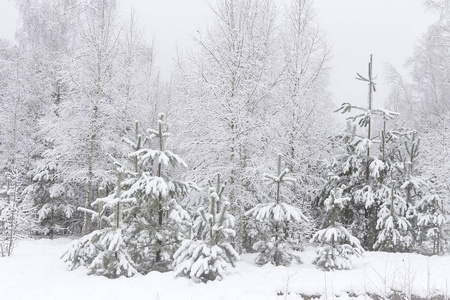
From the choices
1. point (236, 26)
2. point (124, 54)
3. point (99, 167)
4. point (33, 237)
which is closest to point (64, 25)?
point (124, 54)

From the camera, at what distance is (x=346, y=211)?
10562mm

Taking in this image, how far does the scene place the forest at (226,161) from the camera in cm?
761

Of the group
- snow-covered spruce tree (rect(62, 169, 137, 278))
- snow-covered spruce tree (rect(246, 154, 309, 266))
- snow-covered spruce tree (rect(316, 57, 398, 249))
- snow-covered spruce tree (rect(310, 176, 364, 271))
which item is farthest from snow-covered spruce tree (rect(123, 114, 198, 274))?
snow-covered spruce tree (rect(316, 57, 398, 249))

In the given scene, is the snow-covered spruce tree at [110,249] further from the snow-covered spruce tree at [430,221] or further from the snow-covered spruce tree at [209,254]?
the snow-covered spruce tree at [430,221]

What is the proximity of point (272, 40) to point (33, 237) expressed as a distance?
1236 cm

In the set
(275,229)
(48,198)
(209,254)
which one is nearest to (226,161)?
(275,229)

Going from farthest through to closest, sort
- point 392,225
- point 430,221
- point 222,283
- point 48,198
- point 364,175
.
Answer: point 48,198, point 364,175, point 430,221, point 392,225, point 222,283

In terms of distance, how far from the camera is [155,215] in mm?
7879

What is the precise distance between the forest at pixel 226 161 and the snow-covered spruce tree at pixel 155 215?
3cm

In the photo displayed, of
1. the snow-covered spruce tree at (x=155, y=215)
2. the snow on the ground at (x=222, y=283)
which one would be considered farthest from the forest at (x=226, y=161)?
the snow on the ground at (x=222, y=283)

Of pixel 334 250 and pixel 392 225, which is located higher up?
pixel 392 225

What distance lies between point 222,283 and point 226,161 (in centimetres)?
386

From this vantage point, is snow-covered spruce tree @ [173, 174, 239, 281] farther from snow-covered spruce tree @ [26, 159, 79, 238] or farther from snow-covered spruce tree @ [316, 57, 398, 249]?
snow-covered spruce tree @ [26, 159, 79, 238]

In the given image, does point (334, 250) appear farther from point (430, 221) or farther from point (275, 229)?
point (430, 221)
